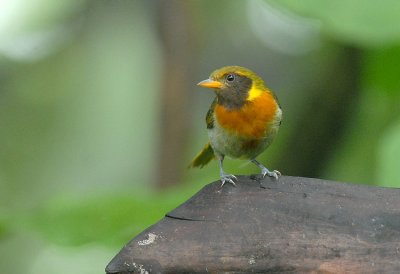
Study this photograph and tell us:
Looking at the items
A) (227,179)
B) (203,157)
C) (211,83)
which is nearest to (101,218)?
(203,157)

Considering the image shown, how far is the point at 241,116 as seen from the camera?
3.58 m

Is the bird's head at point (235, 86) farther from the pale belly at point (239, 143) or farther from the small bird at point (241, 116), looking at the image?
the pale belly at point (239, 143)

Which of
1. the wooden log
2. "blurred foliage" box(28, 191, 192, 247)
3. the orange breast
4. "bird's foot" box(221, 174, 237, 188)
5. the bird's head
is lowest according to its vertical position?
"blurred foliage" box(28, 191, 192, 247)

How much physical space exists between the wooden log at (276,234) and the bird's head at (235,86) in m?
0.91

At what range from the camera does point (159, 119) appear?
5.10 metres

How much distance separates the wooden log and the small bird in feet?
2.47

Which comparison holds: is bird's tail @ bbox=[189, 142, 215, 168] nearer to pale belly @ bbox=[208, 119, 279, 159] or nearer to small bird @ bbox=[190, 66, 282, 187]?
small bird @ bbox=[190, 66, 282, 187]

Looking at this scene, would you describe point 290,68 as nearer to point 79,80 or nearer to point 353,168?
point 353,168

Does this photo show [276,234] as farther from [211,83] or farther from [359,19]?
[359,19]

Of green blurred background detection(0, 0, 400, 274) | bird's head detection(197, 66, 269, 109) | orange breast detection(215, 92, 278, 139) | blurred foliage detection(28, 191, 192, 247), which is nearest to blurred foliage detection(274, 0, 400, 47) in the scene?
green blurred background detection(0, 0, 400, 274)

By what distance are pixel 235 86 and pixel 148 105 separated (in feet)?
13.9

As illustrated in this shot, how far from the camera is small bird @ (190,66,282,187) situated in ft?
11.7

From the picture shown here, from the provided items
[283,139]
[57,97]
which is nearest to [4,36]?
[57,97]

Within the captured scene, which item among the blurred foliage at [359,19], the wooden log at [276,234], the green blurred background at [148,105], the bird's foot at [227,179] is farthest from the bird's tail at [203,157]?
the wooden log at [276,234]
